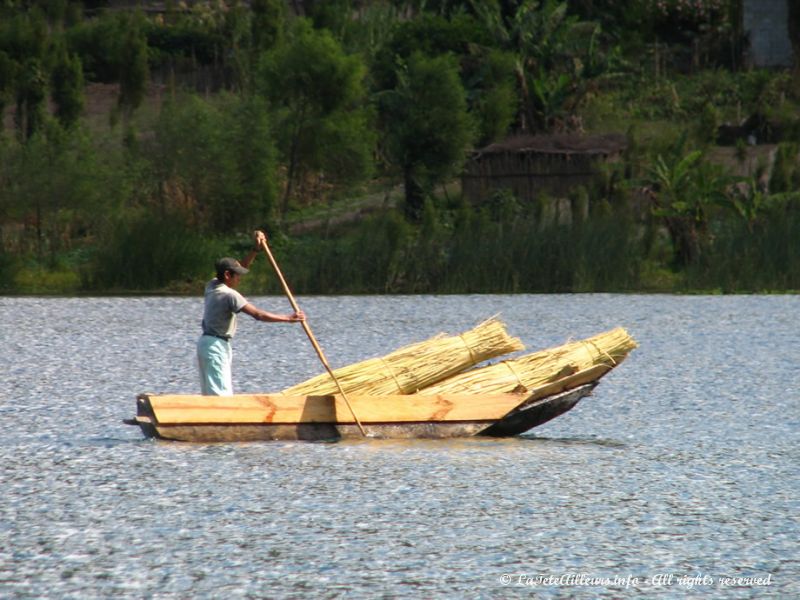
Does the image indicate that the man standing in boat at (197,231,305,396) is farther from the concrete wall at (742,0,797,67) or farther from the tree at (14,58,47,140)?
the concrete wall at (742,0,797,67)

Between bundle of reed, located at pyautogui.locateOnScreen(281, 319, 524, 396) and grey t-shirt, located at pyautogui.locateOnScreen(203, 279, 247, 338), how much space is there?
912 mm

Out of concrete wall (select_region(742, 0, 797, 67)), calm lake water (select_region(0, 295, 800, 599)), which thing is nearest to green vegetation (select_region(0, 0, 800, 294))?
concrete wall (select_region(742, 0, 797, 67))

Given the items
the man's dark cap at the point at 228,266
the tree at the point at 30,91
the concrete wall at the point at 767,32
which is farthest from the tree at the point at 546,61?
the man's dark cap at the point at 228,266

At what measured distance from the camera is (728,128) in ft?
165

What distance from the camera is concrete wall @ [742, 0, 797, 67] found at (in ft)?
189

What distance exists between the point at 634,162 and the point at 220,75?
17394mm

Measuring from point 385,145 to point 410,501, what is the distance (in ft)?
115

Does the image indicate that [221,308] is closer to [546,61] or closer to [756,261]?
[756,261]

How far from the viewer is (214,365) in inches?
520

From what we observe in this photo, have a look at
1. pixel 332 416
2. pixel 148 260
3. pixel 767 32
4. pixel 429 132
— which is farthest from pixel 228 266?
pixel 767 32

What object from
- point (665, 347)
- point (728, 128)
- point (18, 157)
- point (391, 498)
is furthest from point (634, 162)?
point (391, 498)

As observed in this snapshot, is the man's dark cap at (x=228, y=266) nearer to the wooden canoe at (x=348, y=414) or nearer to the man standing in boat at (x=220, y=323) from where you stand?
the man standing in boat at (x=220, y=323)

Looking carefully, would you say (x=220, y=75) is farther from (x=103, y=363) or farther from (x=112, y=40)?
(x=103, y=363)

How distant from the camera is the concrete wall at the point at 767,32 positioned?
189 feet
